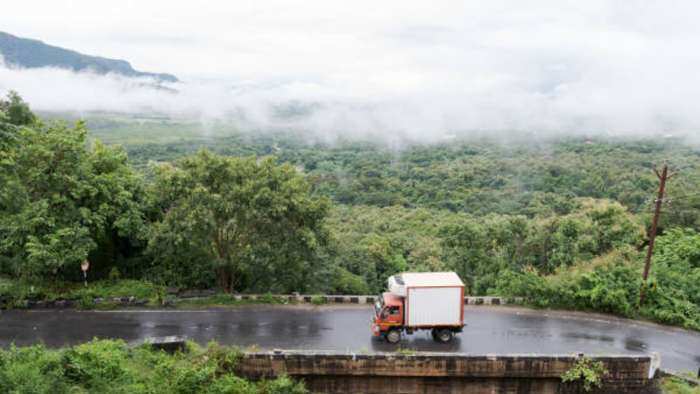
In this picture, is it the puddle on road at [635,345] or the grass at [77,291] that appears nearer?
the puddle on road at [635,345]

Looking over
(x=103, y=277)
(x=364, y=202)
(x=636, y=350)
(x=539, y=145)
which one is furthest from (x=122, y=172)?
(x=539, y=145)

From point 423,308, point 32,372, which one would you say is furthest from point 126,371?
point 423,308

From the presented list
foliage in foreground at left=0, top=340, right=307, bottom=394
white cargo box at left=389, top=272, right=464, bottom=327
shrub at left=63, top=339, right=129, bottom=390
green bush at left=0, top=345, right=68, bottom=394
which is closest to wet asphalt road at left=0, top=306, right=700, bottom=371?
white cargo box at left=389, top=272, right=464, bottom=327

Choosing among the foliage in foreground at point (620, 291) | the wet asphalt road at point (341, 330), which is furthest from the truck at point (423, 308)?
the foliage in foreground at point (620, 291)

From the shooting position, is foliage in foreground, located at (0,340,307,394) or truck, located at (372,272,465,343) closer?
foliage in foreground, located at (0,340,307,394)

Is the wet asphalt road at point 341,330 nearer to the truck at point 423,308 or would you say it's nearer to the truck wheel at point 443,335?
the truck wheel at point 443,335

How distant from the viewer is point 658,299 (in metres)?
19.0

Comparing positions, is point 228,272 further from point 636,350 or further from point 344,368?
point 636,350

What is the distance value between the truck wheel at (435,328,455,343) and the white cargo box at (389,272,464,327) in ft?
1.40

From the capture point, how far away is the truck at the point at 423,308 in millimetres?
15969

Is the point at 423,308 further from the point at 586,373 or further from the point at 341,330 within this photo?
the point at 586,373

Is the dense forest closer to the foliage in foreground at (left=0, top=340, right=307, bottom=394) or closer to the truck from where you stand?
the truck

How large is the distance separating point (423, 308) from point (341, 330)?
10.6ft

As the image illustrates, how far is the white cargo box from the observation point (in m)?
15.9
